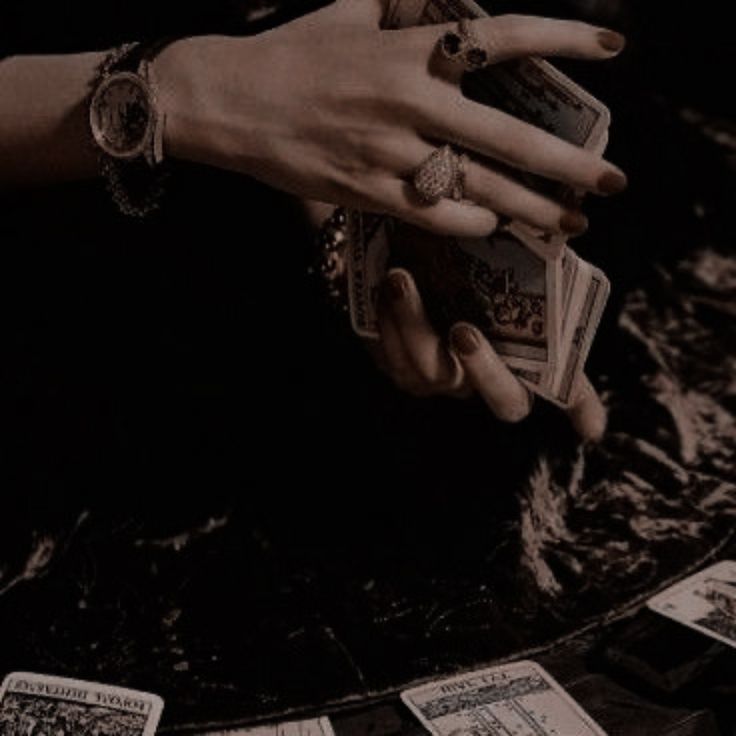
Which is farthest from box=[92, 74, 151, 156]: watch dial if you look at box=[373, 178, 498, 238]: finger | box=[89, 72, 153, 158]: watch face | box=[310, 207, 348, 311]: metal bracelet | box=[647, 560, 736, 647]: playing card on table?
box=[647, 560, 736, 647]: playing card on table

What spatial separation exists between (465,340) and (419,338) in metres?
0.08

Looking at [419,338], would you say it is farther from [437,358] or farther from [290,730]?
[290,730]

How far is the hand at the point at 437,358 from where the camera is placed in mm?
1259

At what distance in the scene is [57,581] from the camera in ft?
4.12

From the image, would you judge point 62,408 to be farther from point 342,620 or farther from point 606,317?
point 606,317

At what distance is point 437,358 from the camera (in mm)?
1320

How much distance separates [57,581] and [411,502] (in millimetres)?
455

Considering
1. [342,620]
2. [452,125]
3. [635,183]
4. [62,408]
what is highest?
[452,125]

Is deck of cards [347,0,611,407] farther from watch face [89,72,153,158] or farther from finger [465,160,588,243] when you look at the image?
watch face [89,72,153,158]

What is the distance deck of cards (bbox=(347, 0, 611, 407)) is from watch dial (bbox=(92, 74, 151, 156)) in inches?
11.0

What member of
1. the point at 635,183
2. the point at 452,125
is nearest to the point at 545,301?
the point at 452,125

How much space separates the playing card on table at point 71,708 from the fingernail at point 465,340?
0.51 m

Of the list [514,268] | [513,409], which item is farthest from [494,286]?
[513,409]

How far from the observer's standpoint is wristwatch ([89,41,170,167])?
112 centimetres
